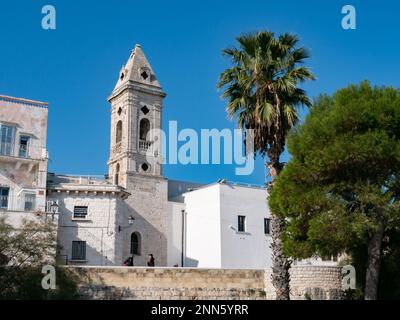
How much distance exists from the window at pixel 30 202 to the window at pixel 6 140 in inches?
120

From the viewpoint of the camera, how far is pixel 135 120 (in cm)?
5400

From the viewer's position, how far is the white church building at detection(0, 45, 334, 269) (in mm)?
43406

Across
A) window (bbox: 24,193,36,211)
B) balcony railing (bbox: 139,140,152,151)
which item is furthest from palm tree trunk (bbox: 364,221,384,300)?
balcony railing (bbox: 139,140,152,151)

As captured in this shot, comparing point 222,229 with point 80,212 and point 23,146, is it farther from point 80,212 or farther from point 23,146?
point 23,146

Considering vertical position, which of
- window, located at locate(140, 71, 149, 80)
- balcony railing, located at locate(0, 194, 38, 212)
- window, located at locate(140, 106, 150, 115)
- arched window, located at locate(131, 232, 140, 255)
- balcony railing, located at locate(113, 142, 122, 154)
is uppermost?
window, located at locate(140, 71, 149, 80)

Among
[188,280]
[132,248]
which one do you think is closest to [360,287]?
[188,280]

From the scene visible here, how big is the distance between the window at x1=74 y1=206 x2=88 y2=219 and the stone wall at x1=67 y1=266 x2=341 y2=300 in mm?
11065

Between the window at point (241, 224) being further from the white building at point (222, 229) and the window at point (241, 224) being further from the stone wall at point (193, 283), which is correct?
the stone wall at point (193, 283)

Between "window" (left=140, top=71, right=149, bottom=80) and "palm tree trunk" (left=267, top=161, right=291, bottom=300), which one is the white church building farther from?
"palm tree trunk" (left=267, top=161, right=291, bottom=300)

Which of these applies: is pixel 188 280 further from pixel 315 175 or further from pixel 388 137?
pixel 388 137

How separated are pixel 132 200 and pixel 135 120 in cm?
692

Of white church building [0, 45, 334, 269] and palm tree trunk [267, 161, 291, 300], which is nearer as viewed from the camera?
palm tree trunk [267, 161, 291, 300]

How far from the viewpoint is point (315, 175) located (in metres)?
27.5

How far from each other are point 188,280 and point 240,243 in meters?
14.6
